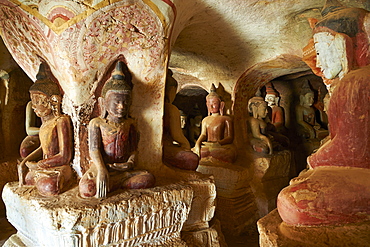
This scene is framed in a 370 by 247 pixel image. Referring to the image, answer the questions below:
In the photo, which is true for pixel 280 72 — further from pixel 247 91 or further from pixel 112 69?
pixel 112 69

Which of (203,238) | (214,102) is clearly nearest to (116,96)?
(203,238)

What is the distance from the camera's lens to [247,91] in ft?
16.5

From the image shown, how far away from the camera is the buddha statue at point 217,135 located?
4164mm

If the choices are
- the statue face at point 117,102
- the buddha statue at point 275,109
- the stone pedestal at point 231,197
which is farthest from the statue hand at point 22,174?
the buddha statue at point 275,109

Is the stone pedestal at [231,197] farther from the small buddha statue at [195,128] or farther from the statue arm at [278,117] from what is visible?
the small buddha statue at [195,128]

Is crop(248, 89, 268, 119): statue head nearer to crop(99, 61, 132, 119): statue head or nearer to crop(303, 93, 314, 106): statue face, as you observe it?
crop(303, 93, 314, 106): statue face

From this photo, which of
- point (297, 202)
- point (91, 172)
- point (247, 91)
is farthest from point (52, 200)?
point (247, 91)

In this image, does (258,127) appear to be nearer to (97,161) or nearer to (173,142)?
(173,142)

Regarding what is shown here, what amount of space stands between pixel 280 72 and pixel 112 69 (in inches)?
143

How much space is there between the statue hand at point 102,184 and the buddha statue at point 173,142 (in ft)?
2.85

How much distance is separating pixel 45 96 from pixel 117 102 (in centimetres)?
76

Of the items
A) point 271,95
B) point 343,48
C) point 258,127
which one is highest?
point 271,95

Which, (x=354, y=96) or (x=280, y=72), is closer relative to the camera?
(x=354, y=96)

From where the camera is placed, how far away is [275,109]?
258 inches
